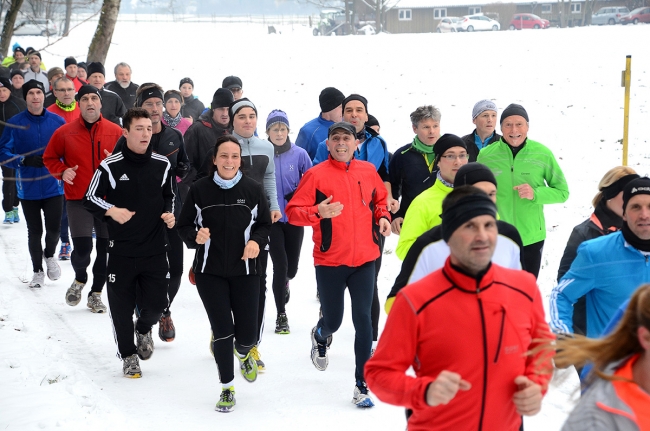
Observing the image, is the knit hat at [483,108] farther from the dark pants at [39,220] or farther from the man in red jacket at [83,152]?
the dark pants at [39,220]

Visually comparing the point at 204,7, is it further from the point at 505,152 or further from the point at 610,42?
the point at 505,152

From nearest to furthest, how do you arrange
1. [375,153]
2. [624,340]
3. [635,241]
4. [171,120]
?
1. [624,340]
2. [635,241]
3. [375,153]
4. [171,120]

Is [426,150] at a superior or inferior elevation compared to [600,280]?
superior

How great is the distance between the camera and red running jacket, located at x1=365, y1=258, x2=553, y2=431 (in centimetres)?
344

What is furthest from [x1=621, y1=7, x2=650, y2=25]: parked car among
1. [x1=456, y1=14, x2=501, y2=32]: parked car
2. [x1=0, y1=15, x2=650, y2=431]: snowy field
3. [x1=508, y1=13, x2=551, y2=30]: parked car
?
[x1=0, y1=15, x2=650, y2=431]: snowy field

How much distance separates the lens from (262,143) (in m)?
8.14

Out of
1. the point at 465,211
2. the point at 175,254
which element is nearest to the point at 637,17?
the point at 175,254

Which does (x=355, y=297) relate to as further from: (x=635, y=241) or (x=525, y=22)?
(x=525, y=22)

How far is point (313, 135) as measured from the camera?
9.34m

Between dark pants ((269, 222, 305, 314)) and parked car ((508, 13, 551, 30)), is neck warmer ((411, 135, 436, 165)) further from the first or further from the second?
parked car ((508, 13, 551, 30))

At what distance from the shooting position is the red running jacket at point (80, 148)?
8844 millimetres

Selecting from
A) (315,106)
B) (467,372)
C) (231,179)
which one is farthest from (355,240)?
(315,106)

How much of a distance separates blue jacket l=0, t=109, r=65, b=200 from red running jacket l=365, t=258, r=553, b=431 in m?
7.40

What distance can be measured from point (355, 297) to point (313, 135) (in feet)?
10.1
